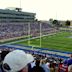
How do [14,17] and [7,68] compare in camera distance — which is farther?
[14,17]

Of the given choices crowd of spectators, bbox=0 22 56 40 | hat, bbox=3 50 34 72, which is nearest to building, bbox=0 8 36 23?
crowd of spectators, bbox=0 22 56 40

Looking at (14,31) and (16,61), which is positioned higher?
(16,61)

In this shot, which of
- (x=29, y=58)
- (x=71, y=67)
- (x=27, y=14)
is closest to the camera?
(x=29, y=58)

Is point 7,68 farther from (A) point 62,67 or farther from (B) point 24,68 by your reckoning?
(A) point 62,67

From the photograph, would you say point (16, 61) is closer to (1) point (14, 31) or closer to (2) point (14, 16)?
(1) point (14, 31)

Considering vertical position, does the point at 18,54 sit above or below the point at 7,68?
above

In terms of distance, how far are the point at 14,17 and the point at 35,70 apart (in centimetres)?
6336

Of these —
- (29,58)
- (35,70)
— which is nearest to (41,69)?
(35,70)

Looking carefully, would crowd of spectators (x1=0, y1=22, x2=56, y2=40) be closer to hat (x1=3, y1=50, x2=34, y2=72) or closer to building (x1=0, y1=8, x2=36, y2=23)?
building (x1=0, y1=8, x2=36, y2=23)

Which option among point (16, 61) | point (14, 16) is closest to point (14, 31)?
point (14, 16)

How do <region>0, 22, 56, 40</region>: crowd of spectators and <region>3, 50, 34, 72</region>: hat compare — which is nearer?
<region>3, 50, 34, 72</region>: hat

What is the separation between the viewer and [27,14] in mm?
74000

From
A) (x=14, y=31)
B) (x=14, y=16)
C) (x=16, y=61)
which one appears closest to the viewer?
(x=16, y=61)

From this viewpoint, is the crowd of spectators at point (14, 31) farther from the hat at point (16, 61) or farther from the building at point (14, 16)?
the hat at point (16, 61)
